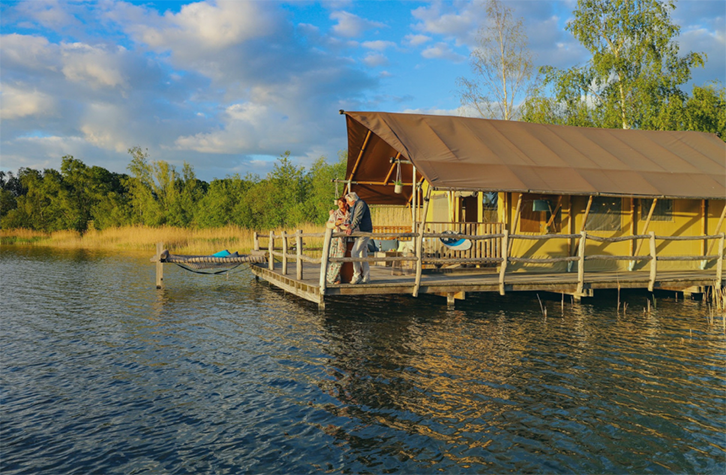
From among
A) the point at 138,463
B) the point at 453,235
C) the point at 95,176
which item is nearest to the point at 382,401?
the point at 138,463

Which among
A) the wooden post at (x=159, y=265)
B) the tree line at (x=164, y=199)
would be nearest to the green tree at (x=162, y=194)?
the tree line at (x=164, y=199)

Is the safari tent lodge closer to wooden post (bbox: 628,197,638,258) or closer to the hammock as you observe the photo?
wooden post (bbox: 628,197,638,258)

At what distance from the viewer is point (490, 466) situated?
5148mm

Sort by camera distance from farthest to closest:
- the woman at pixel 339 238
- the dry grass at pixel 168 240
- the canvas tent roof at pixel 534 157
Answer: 1. the dry grass at pixel 168 240
2. the canvas tent roof at pixel 534 157
3. the woman at pixel 339 238

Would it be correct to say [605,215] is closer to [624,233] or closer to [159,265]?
[624,233]

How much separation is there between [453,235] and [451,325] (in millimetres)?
1987

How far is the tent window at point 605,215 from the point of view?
51.0 ft

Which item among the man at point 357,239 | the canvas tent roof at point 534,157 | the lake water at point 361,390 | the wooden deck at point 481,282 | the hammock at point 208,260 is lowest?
the lake water at point 361,390

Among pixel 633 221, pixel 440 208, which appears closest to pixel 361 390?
pixel 440 208

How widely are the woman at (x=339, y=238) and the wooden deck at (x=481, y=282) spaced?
34cm

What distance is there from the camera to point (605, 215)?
15.6 metres

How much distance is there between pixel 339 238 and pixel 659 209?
1033cm

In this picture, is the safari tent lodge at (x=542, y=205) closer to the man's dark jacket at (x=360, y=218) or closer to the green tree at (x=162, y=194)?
the man's dark jacket at (x=360, y=218)

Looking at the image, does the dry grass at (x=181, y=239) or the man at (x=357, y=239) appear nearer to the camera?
the man at (x=357, y=239)
